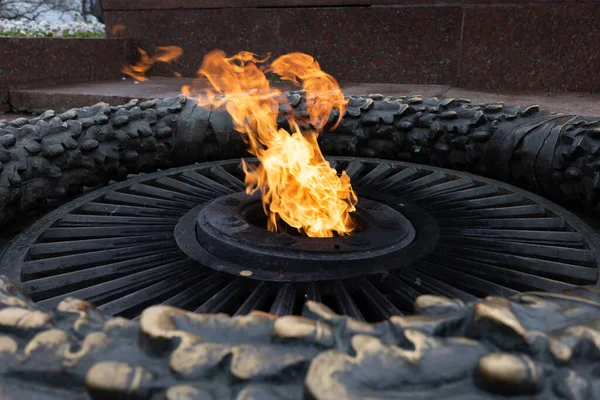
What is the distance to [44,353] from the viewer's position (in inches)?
24.5

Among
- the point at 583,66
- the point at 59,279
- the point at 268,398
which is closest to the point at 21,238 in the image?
the point at 59,279

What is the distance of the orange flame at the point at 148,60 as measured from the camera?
16.0 ft

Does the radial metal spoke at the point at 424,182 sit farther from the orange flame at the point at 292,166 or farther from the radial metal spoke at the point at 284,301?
the radial metal spoke at the point at 284,301

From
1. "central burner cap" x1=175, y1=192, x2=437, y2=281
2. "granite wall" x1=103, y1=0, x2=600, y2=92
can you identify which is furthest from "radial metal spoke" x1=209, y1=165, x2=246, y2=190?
"granite wall" x1=103, y1=0, x2=600, y2=92

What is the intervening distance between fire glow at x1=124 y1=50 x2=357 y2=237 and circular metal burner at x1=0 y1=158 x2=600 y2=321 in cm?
16

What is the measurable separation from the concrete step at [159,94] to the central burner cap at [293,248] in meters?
2.06

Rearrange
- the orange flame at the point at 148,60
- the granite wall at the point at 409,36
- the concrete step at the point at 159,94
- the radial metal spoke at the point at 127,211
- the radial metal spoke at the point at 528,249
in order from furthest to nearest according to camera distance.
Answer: the orange flame at the point at 148,60 < the granite wall at the point at 409,36 < the concrete step at the point at 159,94 < the radial metal spoke at the point at 127,211 < the radial metal spoke at the point at 528,249

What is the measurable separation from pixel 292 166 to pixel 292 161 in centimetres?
3

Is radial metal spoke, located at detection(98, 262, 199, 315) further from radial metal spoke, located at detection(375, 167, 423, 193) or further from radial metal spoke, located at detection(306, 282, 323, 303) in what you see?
radial metal spoke, located at detection(375, 167, 423, 193)

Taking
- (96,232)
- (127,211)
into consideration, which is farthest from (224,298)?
(127,211)

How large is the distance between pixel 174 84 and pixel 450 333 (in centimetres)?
422

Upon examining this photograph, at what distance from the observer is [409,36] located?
13.2ft

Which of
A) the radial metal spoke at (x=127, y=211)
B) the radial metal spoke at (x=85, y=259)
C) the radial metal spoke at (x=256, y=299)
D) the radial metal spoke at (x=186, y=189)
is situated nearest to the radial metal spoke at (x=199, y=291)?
the radial metal spoke at (x=256, y=299)

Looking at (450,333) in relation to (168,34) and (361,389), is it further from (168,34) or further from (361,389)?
(168,34)
